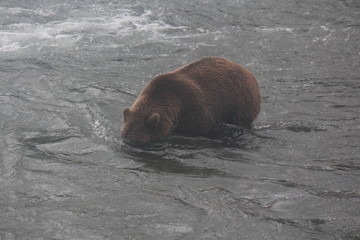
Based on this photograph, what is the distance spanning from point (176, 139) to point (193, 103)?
666 millimetres

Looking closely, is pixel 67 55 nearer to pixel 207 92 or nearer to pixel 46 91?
pixel 46 91

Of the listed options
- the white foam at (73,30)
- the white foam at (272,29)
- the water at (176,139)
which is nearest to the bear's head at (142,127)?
the water at (176,139)

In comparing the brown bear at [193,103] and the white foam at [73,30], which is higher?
the white foam at [73,30]

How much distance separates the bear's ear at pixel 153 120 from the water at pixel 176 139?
0.38m

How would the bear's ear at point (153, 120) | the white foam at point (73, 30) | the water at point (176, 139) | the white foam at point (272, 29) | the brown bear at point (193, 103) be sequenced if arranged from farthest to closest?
1. the white foam at point (272, 29)
2. the white foam at point (73, 30)
3. the brown bear at point (193, 103)
4. the bear's ear at point (153, 120)
5. the water at point (176, 139)

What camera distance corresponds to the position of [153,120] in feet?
24.6

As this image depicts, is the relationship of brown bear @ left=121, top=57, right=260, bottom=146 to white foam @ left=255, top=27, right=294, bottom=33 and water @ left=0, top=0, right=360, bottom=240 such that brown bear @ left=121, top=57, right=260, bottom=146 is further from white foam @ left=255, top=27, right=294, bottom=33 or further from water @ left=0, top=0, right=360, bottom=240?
white foam @ left=255, top=27, right=294, bottom=33

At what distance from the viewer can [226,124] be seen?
8.41 m

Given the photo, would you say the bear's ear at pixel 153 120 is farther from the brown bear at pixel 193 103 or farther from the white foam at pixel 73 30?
the white foam at pixel 73 30

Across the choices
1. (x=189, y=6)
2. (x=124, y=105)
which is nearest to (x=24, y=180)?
(x=124, y=105)

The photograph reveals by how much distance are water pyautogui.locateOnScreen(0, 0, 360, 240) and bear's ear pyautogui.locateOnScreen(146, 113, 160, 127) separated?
38 centimetres

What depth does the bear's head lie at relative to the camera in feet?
24.8

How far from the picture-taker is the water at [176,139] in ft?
19.2

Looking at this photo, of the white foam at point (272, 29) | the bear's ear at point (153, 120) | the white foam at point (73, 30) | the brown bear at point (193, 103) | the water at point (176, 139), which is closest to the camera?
the water at point (176, 139)
